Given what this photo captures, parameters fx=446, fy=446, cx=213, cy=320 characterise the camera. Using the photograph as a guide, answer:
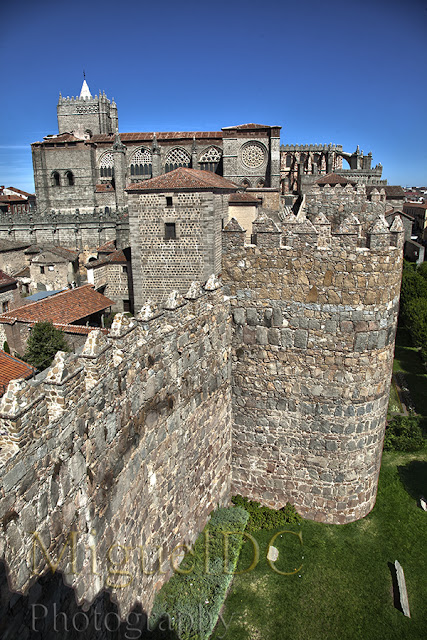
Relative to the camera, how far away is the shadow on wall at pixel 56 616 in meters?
3.18

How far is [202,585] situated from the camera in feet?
20.5

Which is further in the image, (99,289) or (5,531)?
(99,289)

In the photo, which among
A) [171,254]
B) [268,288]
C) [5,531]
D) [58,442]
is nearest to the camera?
[5,531]

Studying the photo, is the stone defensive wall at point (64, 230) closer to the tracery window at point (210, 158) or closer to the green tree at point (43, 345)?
the tracery window at point (210, 158)

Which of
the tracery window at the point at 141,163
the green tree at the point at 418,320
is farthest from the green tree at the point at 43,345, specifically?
the tracery window at the point at 141,163

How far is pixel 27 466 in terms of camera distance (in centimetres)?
327

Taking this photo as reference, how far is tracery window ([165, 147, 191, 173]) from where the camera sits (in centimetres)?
3994

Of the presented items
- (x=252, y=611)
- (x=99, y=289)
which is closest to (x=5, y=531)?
(x=252, y=611)

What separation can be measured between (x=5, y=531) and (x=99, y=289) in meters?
25.4

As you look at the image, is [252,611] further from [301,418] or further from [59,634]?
[59,634]

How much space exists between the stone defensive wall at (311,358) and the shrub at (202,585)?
889mm

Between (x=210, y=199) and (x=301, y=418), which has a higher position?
(x=210, y=199)

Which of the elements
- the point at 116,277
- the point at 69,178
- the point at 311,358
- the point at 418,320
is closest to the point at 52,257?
the point at 116,277

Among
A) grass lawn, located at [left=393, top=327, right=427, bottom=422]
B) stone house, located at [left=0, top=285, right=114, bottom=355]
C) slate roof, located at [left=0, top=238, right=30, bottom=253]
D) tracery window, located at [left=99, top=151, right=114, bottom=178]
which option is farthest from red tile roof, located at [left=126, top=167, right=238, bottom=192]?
tracery window, located at [left=99, top=151, right=114, bottom=178]
